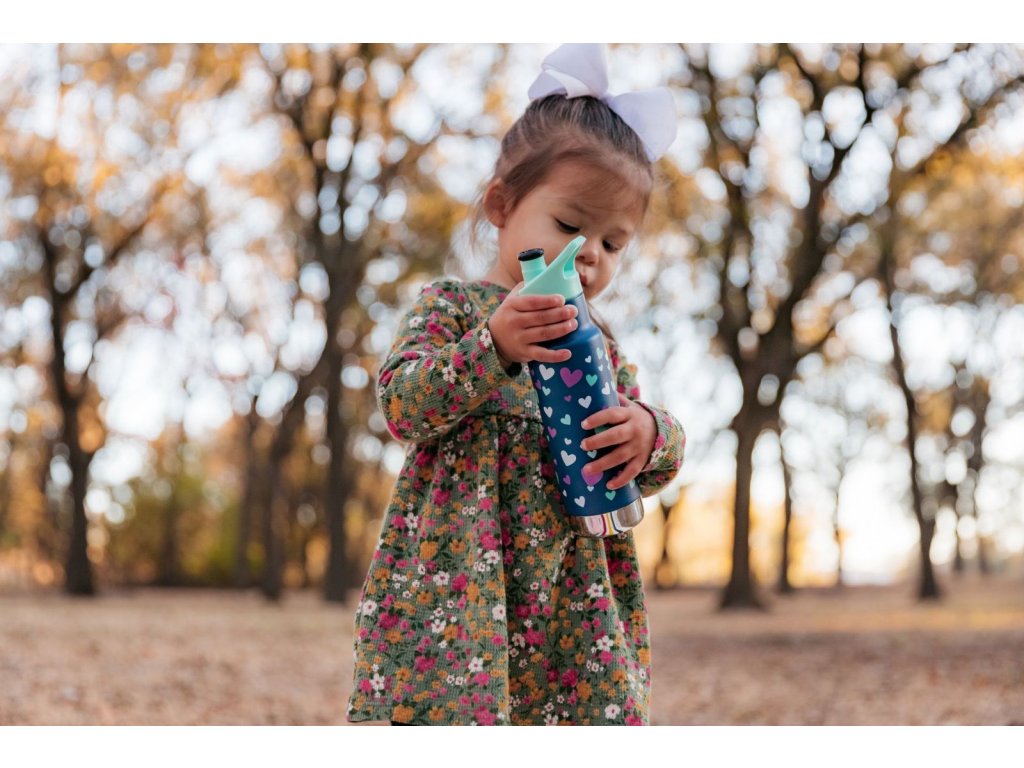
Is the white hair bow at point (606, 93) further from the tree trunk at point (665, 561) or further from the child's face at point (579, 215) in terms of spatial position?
the tree trunk at point (665, 561)

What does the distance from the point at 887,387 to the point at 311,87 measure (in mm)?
13132

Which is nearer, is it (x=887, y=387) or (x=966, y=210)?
(x=966, y=210)

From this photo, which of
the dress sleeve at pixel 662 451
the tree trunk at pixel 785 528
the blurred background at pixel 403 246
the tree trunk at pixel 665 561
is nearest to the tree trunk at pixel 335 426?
the blurred background at pixel 403 246

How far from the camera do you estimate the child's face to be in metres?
1.89

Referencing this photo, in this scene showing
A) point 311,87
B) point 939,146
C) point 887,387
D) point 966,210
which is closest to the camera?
point 939,146

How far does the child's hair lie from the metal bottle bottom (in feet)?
1.92

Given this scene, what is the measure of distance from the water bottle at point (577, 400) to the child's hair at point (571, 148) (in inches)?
10.4

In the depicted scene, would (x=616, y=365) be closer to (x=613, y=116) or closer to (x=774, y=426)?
(x=613, y=116)

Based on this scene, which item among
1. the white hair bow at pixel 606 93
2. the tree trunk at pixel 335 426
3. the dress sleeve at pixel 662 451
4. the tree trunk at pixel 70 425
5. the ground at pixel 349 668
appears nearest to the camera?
the dress sleeve at pixel 662 451

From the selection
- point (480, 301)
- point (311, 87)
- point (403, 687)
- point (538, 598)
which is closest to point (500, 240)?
point (480, 301)

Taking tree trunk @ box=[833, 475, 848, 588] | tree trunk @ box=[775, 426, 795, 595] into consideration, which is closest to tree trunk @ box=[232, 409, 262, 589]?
tree trunk @ box=[775, 426, 795, 595]

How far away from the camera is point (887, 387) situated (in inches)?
803

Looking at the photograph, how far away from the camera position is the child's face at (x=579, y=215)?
1.89 metres

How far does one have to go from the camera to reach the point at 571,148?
1916 millimetres
